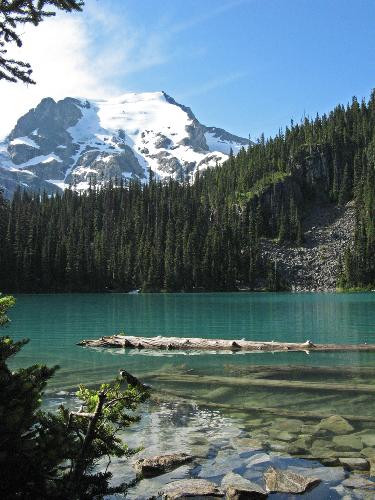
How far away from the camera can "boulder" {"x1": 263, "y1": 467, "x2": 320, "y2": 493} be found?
10.4m

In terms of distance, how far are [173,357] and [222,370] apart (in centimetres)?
582

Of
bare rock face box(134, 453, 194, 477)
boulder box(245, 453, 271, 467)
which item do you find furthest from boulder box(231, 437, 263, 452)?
bare rock face box(134, 453, 194, 477)

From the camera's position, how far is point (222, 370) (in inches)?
987

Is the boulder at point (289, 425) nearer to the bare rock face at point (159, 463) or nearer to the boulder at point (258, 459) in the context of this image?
the boulder at point (258, 459)

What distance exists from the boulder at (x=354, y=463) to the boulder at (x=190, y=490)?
364 cm

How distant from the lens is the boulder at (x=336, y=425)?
1445cm

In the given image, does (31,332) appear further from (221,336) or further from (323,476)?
(323,476)

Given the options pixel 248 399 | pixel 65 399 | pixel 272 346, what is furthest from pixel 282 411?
pixel 272 346

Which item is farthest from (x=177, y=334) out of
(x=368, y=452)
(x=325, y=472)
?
(x=325, y=472)

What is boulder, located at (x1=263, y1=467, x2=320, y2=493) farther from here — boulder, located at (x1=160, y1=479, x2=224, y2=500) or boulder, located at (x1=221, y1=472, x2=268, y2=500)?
boulder, located at (x1=160, y1=479, x2=224, y2=500)

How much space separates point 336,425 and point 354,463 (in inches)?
116

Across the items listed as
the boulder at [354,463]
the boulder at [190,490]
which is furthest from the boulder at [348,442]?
the boulder at [190,490]

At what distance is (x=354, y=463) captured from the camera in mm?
11938

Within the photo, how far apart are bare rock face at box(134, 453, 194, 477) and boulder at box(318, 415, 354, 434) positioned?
4726 mm
